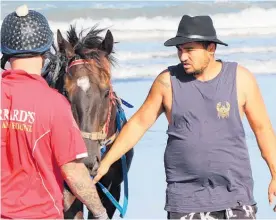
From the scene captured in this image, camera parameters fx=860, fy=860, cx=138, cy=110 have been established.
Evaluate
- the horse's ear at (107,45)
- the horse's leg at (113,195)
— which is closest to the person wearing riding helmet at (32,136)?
the horse's ear at (107,45)

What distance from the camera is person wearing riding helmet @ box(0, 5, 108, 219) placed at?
4117 millimetres

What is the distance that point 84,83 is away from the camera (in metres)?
6.56

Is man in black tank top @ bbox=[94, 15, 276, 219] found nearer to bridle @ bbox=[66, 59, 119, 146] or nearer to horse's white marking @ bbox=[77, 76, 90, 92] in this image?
bridle @ bbox=[66, 59, 119, 146]

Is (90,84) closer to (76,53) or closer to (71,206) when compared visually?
(76,53)

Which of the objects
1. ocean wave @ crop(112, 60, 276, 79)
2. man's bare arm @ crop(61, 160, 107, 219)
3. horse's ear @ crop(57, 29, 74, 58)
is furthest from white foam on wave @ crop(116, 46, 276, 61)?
man's bare arm @ crop(61, 160, 107, 219)

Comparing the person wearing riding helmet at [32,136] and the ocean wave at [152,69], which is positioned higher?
the person wearing riding helmet at [32,136]

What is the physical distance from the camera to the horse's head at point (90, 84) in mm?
6395

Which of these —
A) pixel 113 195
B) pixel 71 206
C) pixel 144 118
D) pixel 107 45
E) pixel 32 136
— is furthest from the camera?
pixel 113 195

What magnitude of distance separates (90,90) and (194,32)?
128 cm

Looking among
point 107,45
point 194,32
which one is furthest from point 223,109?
point 107,45

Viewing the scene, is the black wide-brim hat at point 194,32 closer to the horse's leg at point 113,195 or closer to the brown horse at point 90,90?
the brown horse at point 90,90

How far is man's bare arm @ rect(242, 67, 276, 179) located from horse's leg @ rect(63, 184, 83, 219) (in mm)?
1667

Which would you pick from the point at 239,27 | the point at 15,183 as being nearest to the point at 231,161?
the point at 15,183

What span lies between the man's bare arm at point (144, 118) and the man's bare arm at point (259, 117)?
0.51 m
